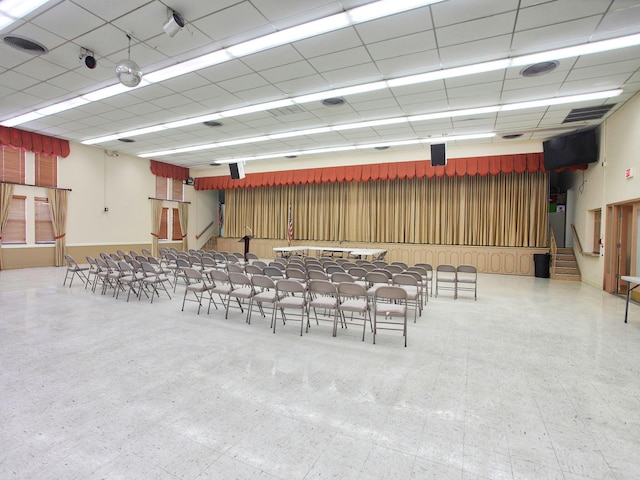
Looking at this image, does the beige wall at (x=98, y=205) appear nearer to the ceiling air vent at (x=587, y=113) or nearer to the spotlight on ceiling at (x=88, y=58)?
the spotlight on ceiling at (x=88, y=58)

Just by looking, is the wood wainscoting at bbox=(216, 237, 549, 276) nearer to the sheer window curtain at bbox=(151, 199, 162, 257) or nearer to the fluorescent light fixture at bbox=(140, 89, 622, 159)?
the fluorescent light fixture at bbox=(140, 89, 622, 159)

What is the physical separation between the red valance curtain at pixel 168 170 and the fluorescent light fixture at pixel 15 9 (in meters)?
10.2

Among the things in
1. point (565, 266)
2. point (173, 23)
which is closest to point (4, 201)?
point (173, 23)

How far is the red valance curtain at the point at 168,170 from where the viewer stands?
14.1 metres

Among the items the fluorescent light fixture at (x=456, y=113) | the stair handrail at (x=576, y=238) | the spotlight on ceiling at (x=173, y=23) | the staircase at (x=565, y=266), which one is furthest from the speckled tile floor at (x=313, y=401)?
the stair handrail at (x=576, y=238)

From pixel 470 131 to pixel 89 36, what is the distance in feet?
29.6

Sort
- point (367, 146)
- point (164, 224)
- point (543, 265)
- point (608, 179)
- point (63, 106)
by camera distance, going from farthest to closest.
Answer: point (164, 224) < point (367, 146) < point (543, 265) < point (608, 179) < point (63, 106)

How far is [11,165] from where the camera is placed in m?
9.89

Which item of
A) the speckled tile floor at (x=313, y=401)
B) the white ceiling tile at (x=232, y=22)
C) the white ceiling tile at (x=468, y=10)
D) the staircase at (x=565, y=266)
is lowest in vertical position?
the speckled tile floor at (x=313, y=401)

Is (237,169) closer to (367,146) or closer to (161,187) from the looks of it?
Result: (161,187)

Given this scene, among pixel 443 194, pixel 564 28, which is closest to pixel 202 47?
pixel 564 28

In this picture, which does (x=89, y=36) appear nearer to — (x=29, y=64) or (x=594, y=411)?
(x=29, y=64)

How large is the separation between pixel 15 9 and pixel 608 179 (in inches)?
457

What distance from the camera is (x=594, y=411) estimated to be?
8.51 ft
